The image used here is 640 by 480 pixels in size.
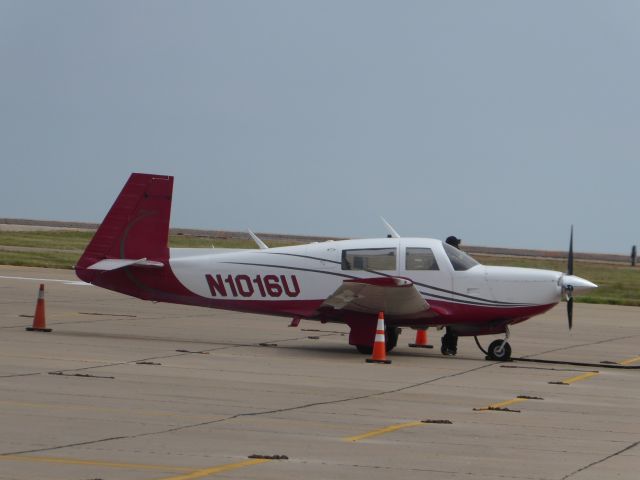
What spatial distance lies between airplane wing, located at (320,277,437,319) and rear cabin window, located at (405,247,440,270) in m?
0.47

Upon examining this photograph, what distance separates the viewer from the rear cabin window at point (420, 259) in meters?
18.8

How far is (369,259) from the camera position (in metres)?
18.9

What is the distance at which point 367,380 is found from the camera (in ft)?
50.9

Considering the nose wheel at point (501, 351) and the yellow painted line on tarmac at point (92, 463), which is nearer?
the yellow painted line on tarmac at point (92, 463)

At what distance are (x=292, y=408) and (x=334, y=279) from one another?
6.38 m

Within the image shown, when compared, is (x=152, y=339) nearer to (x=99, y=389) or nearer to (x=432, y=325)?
(x=432, y=325)

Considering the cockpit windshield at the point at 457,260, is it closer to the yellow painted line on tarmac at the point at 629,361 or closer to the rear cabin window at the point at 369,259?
the rear cabin window at the point at 369,259

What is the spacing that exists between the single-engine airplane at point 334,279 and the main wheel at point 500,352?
0.8 inches

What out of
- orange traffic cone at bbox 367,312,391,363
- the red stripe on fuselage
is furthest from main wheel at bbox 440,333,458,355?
orange traffic cone at bbox 367,312,391,363

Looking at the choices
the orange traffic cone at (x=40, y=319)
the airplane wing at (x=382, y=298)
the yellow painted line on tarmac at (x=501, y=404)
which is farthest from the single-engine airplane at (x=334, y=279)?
the yellow painted line on tarmac at (x=501, y=404)

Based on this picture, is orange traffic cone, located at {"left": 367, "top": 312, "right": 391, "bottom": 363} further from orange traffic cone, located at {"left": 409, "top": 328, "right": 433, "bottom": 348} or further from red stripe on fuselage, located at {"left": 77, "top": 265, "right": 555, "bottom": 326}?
orange traffic cone, located at {"left": 409, "top": 328, "right": 433, "bottom": 348}

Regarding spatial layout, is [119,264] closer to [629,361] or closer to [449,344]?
[449,344]

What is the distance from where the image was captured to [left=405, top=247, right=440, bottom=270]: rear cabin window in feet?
61.5

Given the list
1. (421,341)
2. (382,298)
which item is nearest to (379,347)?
(382,298)
